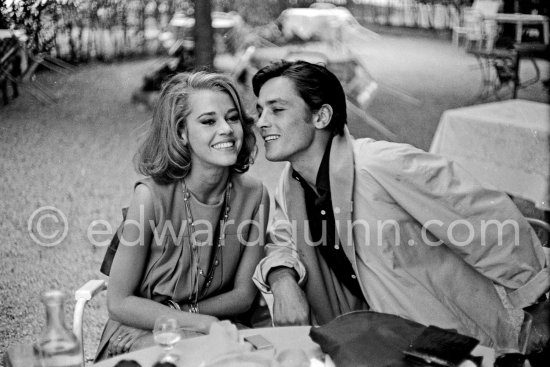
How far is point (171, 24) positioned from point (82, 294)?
2.43 meters

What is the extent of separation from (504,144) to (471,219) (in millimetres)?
2130

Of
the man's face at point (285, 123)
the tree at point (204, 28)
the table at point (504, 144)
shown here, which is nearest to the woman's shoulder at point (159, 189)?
the man's face at point (285, 123)

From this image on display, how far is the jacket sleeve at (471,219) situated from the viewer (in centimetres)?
184

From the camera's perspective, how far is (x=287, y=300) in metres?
1.89

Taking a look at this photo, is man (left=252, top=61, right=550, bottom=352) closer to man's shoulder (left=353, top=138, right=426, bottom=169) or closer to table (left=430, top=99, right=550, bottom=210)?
man's shoulder (left=353, top=138, right=426, bottom=169)

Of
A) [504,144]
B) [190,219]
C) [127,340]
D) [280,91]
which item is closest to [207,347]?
[127,340]

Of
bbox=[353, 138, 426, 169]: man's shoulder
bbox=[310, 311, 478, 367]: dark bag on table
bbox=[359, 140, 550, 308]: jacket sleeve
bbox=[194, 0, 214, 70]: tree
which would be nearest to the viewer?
bbox=[310, 311, 478, 367]: dark bag on table

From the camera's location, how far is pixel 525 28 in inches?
160

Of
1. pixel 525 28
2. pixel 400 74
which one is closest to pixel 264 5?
pixel 400 74

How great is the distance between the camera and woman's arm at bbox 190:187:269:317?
80.6 inches

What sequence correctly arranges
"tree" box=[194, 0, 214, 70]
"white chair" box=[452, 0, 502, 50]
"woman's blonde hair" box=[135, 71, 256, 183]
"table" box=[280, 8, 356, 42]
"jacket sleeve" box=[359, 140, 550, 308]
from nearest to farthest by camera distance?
1. "jacket sleeve" box=[359, 140, 550, 308]
2. "woman's blonde hair" box=[135, 71, 256, 183]
3. "tree" box=[194, 0, 214, 70]
4. "table" box=[280, 8, 356, 42]
5. "white chair" box=[452, 0, 502, 50]

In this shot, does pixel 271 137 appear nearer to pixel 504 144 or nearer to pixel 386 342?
pixel 386 342

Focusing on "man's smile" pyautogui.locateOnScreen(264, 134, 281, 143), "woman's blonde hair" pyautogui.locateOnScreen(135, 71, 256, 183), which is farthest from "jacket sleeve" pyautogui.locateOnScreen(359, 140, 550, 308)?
"woman's blonde hair" pyautogui.locateOnScreen(135, 71, 256, 183)

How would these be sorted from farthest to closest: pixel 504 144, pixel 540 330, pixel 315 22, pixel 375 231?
pixel 315 22, pixel 504 144, pixel 375 231, pixel 540 330
